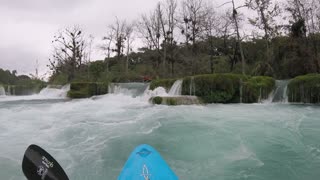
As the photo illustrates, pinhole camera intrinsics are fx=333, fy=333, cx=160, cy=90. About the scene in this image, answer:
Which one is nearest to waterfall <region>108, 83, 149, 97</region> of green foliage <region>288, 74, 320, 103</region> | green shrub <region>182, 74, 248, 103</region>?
green shrub <region>182, 74, 248, 103</region>

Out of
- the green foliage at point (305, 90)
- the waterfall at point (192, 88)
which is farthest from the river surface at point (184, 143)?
the waterfall at point (192, 88)

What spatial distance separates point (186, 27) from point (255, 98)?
45.7 feet

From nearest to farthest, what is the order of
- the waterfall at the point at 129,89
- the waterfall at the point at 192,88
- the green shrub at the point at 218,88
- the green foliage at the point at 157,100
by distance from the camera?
the green foliage at the point at 157,100
the green shrub at the point at 218,88
the waterfall at the point at 192,88
the waterfall at the point at 129,89

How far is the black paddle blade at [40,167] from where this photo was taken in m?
2.75

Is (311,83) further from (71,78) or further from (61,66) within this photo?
(61,66)

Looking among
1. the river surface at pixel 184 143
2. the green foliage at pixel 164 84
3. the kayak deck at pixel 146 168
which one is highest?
the green foliage at pixel 164 84

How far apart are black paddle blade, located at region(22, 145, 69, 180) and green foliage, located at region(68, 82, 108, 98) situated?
15.8 meters

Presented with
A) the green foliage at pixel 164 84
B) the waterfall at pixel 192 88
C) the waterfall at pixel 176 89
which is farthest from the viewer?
the green foliage at pixel 164 84

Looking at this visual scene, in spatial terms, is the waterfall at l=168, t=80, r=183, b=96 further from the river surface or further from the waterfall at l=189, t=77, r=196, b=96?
the river surface

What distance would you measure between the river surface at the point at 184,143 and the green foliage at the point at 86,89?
30.7ft

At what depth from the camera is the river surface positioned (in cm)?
453

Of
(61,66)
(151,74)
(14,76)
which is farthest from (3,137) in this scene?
(14,76)

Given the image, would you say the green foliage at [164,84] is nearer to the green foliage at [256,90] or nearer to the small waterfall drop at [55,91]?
the green foliage at [256,90]

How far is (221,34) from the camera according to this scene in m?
25.2
